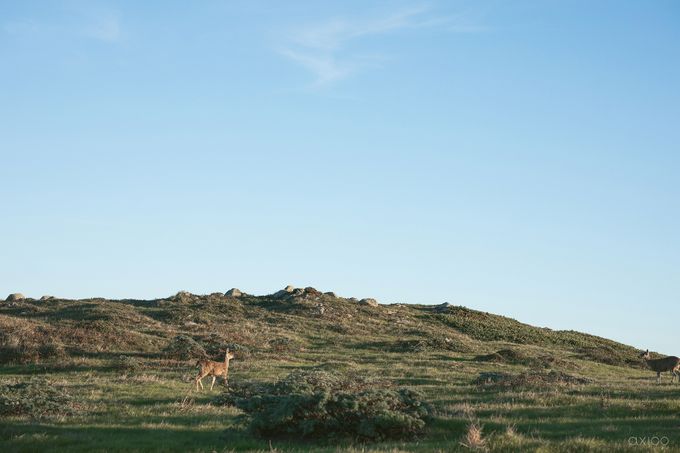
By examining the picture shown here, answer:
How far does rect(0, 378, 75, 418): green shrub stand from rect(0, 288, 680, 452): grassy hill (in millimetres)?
35

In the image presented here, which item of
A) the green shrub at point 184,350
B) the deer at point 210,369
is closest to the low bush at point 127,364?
the green shrub at point 184,350

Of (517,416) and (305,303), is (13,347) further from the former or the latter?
(305,303)

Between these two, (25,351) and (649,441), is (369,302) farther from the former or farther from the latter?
(649,441)

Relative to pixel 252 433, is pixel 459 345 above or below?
above

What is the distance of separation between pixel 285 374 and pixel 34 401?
11.5 m

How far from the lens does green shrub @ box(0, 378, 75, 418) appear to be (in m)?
17.5

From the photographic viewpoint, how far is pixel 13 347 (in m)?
32.6

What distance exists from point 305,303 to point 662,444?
165 feet

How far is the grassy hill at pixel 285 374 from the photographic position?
14469 mm

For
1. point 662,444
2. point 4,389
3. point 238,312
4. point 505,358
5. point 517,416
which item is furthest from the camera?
point 238,312

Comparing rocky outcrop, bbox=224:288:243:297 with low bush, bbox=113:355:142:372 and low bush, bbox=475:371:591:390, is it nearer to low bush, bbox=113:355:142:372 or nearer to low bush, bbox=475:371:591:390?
low bush, bbox=113:355:142:372

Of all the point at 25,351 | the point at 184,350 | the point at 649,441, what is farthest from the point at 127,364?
the point at 649,441

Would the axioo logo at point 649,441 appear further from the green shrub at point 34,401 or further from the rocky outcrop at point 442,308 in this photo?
the rocky outcrop at point 442,308

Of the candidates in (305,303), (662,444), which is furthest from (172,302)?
(662,444)
